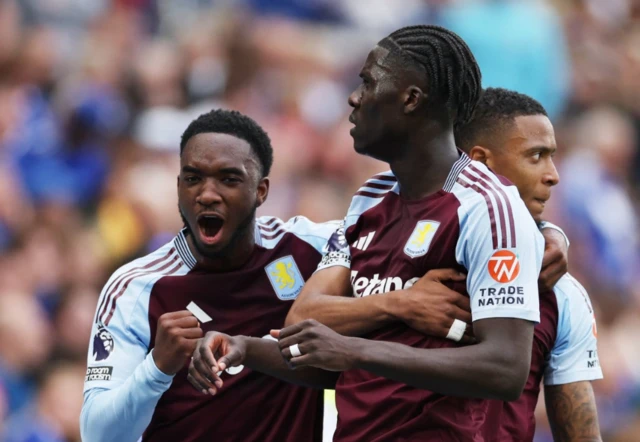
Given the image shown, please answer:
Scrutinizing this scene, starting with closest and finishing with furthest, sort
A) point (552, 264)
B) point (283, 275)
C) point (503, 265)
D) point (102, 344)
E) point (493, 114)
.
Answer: point (503, 265), point (552, 264), point (493, 114), point (102, 344), point (283, 275)

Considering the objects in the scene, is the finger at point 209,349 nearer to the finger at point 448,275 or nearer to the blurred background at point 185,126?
the finger at point 448,275

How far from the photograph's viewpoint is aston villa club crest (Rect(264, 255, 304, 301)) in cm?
464

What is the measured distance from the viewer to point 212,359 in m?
3.61

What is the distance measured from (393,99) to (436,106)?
15 cm

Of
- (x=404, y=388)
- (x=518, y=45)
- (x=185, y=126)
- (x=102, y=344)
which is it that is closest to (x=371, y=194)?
(x=404, y=388)

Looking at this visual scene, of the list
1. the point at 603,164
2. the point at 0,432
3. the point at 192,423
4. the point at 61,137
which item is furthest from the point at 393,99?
the point at 603,164

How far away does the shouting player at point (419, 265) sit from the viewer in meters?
3.46

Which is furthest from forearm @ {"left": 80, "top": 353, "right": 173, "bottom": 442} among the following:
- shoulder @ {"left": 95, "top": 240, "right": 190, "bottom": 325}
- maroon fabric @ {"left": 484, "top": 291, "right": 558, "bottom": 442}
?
maroon fabric @ {"left": 484, "top": 291, "right": 558, "bottom": 442}

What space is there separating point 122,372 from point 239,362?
781mm

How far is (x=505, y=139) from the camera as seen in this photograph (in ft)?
14.1

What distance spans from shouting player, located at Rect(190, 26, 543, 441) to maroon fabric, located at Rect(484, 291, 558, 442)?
11.8 inches

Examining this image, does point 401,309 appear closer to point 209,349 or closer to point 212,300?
point 209,349

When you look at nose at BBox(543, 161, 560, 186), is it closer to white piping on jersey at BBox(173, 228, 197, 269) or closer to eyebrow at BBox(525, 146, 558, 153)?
eyebrow at BBox(525, 146, 558, 153)

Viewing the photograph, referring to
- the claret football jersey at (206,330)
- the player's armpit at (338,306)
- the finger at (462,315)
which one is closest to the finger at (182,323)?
the player's armpit at (338,306)
